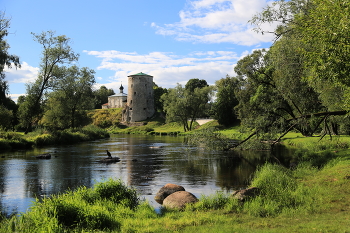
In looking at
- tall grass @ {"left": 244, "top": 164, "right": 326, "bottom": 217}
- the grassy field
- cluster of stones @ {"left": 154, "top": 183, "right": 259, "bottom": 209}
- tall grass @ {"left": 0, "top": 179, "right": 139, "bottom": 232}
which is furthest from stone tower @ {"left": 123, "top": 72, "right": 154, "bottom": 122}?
tall grass @ {"left": 0, "top": 179, "right": 139, "bottom": 232}

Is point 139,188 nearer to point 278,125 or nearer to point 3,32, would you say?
point 278,125

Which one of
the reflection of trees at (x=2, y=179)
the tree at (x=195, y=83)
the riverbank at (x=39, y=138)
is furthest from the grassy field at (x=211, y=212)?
the tree at (x=195, y=83)

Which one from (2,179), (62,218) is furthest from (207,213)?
(2,179)

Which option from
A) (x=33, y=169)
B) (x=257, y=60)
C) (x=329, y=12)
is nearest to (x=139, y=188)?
(x=33, y=169)

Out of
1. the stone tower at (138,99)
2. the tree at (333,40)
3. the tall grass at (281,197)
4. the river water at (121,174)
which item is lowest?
the river water at (121,174)

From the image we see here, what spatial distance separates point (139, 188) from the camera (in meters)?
13.5

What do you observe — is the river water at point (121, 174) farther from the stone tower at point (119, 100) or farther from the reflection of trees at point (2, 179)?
the stone tower at point (119, 100)

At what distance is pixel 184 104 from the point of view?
2345 inches

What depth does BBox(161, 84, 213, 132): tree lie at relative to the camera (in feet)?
196

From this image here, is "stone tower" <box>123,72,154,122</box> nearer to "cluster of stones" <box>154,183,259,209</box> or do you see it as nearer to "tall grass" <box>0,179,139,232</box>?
"cluster of stones" <box>154,183,259,209</box>

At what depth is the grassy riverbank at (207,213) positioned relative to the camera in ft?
22.6

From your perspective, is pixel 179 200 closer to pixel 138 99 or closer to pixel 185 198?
pixel 185 198

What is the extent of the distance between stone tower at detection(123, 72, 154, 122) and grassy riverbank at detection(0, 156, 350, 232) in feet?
238

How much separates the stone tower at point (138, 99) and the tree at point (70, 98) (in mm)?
34327
